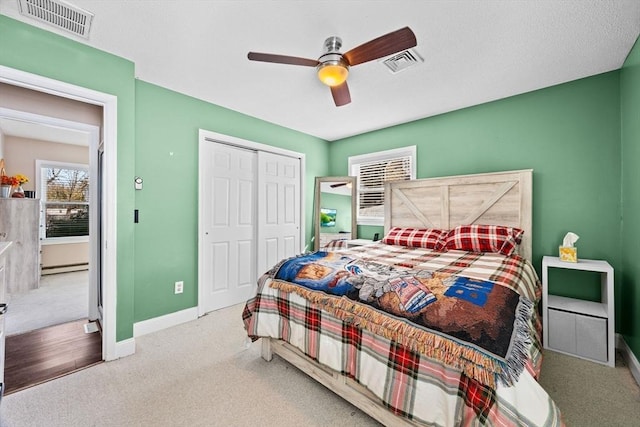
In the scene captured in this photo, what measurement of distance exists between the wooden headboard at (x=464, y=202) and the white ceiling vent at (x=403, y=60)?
5.32ft

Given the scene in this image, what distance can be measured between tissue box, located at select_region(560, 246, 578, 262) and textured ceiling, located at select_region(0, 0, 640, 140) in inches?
67.6

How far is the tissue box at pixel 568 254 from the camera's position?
8.01ft

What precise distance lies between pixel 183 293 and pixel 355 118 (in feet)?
10.6

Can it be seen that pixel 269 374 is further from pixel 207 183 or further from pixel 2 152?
pixel 2 152

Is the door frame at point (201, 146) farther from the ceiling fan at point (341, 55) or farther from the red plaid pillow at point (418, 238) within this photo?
the red plaid pillow at point (418, 238)

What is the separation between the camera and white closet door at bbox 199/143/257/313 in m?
3.33

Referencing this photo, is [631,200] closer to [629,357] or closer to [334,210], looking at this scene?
[629,357]

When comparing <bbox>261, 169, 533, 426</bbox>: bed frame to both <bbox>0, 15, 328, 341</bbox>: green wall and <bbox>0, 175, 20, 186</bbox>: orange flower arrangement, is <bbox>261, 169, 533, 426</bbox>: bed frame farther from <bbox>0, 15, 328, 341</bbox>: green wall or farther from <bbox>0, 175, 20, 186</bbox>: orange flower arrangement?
<bbox>0, 175, 20, 186</bbox>: orange flower arrangement

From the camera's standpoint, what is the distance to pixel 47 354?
2.33 m

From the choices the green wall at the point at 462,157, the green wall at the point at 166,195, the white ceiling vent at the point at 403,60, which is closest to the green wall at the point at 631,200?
the green wall at the point at 462,157

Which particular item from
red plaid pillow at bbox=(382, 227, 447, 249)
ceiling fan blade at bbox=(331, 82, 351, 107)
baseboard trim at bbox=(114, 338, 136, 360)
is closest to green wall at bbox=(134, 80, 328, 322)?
baseboard trim at bbox=(114, 338, 136, 360)

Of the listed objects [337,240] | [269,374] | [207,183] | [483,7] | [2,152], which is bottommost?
[269,374]

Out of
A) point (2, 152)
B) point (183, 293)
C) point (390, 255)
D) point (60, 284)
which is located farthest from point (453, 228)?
point (2, 152)

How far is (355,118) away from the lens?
3.81 metres
